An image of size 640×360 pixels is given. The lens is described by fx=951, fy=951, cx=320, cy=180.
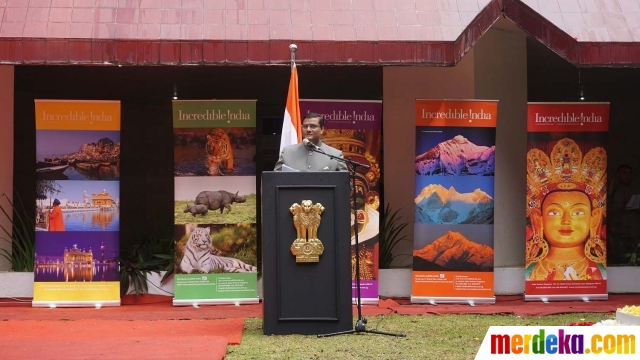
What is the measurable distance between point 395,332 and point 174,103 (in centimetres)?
359

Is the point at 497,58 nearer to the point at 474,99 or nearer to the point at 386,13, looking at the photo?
Result: the point at 474,99

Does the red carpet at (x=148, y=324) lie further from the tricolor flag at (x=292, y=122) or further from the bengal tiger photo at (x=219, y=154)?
the tricolor flag at (x=292, y=122)

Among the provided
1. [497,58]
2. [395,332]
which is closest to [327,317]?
[395,332]

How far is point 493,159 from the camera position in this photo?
9.95 meters

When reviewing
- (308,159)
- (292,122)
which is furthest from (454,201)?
(308,159)

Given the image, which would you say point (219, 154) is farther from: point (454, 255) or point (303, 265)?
point (303, 265)

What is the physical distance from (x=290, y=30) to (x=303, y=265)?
2.88m

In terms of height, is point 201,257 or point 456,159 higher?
point 456,159

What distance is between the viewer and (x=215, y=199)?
991 cm

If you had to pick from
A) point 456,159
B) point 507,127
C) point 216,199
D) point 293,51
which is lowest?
point 216,199

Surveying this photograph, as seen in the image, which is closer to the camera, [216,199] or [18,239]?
[216,199]

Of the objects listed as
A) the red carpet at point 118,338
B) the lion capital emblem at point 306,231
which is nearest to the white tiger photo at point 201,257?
the red carpet at point 118,338

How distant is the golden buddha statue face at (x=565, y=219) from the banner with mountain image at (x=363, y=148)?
1.82 metres

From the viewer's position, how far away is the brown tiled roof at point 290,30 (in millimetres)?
9047
